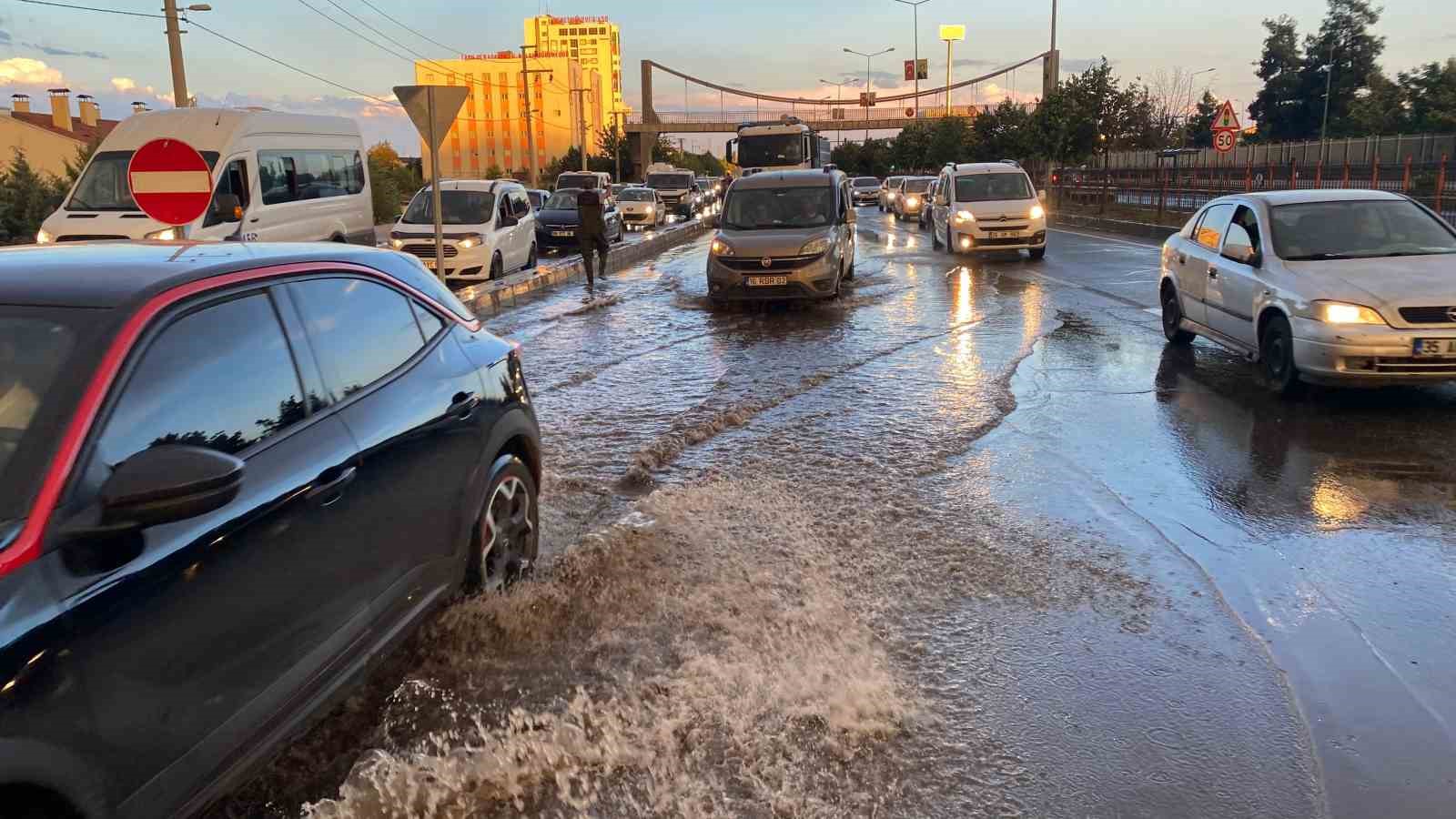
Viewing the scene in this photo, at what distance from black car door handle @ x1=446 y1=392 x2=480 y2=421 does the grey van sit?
1076cm

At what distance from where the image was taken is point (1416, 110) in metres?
54.8

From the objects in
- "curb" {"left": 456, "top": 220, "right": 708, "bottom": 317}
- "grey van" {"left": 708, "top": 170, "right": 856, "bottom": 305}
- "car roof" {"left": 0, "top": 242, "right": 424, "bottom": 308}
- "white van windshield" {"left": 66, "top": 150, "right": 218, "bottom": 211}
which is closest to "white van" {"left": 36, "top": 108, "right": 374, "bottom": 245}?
"white van windshield" {"left": 66, "top": 150, "right": 218, "bottom": 211}

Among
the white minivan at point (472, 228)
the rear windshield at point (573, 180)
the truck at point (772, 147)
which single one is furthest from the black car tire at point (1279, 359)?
the rear windshield at point (573, 180)

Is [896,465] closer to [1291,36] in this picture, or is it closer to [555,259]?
[555,259]

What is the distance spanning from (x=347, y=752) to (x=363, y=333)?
131cm

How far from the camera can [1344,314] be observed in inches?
300

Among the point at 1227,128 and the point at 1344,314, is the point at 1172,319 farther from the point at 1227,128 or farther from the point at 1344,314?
the point at 1227,128

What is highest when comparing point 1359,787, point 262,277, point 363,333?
point 262,277

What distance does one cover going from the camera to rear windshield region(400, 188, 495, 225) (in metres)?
18.8

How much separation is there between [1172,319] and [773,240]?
5615 millimetres

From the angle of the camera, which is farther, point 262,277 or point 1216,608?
point 1216,608

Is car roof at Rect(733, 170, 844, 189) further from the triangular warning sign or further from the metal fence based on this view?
the triangular warning sign

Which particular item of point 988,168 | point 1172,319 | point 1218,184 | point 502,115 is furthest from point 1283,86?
point 502,115

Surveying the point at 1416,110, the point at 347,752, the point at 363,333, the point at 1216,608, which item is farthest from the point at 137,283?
the point at 1416,110
